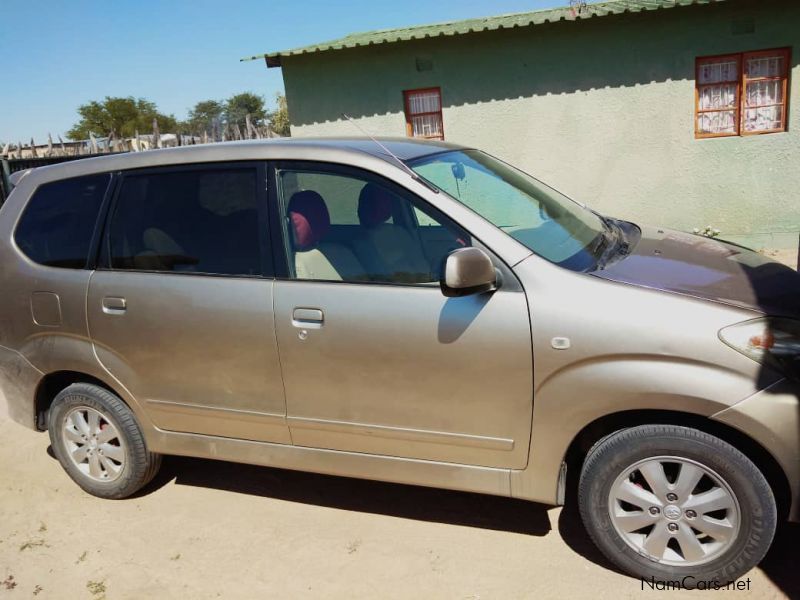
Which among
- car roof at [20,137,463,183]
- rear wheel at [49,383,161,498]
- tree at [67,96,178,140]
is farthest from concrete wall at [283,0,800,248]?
tree at [67,96,178,140]

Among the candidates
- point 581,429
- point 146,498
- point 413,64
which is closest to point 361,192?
point 581,429

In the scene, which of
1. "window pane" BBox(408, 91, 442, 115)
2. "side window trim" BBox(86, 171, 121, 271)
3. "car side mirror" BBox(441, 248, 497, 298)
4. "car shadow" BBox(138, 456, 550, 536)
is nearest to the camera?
"car side mirror" BBox(441, 248, 497, 298)

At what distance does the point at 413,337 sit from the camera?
9.95ft

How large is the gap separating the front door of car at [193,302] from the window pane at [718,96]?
25.6 ft

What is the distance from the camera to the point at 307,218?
11.4 ft

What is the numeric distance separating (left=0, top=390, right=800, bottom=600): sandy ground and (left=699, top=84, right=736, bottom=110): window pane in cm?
741

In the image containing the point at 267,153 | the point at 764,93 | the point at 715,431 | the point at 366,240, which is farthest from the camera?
the point at 764,93

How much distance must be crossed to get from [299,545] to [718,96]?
27.6ft

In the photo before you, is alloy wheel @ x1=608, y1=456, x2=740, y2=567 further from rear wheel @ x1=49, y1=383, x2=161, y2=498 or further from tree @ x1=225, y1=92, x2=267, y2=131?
tree @ x1=225, y1=92, x2=267, y2=131

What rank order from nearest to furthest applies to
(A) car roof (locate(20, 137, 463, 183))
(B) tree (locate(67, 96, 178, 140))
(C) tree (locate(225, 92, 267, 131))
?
1. (A) car roof (locate(20, 137, 463, 183))
2. (B) tree (locate(67, 96, 178, 140))
3. (C) tree (locate(225, 92, 267, 131))

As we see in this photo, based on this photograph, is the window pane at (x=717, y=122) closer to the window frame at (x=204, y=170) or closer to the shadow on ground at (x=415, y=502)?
the shadow on ground at (x=415, y=502)

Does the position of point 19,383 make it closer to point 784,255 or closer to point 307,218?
point 307,218

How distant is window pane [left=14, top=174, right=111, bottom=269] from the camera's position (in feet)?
12.6

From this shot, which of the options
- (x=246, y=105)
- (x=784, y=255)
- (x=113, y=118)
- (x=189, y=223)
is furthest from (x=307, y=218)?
(x=246, y=105)
